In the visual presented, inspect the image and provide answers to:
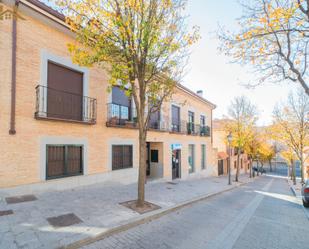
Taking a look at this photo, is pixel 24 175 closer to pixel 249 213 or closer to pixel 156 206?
pixel 156 206

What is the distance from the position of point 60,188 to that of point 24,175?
135 centimetres

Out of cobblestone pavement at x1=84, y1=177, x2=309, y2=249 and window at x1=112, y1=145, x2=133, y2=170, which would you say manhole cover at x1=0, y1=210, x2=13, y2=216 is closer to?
cobblestone pavement at x1=84, y1=177, x2=309, y2=249

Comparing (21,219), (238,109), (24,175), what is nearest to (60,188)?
(24,175)

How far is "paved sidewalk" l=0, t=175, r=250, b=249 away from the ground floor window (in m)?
0.70

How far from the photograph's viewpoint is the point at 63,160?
7.05 metres

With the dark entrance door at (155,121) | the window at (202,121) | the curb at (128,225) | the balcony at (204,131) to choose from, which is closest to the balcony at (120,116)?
the dark entrance door at (155,121)

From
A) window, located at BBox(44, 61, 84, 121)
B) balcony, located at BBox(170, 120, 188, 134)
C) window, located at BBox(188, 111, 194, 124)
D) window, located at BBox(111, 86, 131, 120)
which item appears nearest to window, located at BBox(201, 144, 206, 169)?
window, located at BBox(188, 111, 194, 124)

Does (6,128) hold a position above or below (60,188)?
above

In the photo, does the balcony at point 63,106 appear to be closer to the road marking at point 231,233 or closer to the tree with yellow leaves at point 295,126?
the road marking at point 231,233

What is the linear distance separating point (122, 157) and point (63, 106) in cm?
396

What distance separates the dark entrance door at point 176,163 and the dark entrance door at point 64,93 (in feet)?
27.6

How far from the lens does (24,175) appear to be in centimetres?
595

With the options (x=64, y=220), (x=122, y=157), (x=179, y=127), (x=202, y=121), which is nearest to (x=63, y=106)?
(x=122, y=157)

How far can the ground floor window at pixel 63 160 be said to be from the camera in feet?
21.9
